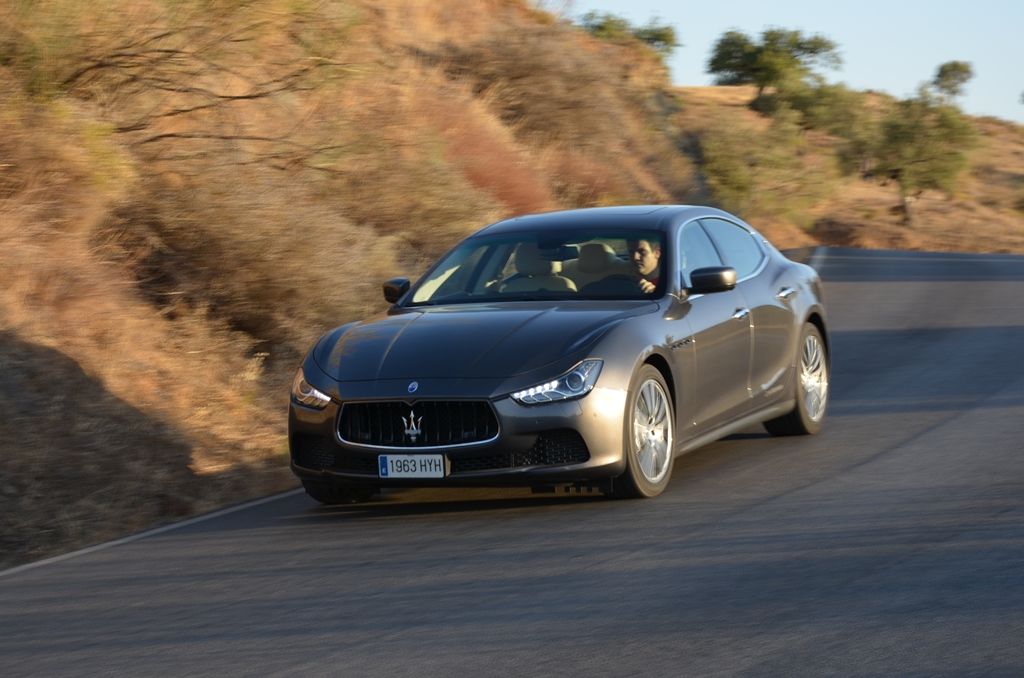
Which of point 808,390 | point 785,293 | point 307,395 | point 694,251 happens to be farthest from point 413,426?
point 808,390

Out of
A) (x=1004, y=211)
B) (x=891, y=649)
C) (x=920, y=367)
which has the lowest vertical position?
(x=1004, y=211)

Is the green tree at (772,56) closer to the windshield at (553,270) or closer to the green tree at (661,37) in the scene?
the green tree at (661,37)

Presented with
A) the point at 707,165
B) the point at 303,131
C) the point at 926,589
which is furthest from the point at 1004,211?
the point at 926,589

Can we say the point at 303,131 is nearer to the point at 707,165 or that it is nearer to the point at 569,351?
the point at 569,351

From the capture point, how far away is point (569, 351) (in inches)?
323

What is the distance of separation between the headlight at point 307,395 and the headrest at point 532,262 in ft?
5.17

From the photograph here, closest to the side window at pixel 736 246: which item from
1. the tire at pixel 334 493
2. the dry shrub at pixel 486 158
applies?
the tire at pixel 334 493

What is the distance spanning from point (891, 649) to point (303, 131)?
12.9 m

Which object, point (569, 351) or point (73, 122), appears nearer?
point (569, 351)

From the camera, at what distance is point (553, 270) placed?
9523mm

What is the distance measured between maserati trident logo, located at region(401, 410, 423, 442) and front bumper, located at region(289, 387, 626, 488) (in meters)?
0.08

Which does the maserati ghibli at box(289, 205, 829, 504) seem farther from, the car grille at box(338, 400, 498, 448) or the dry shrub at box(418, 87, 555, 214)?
the dry shrub at box(418, 87, 555, 214)

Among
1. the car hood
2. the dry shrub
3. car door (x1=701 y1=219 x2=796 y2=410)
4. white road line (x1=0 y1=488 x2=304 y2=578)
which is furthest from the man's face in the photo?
the dry shrub

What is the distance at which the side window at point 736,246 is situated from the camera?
33.6ft
